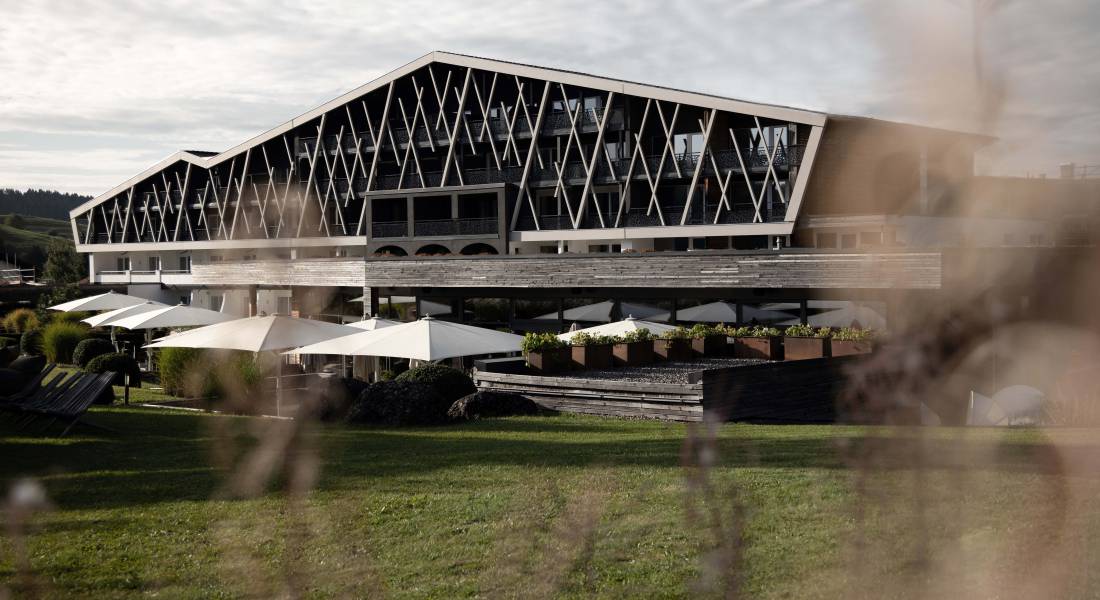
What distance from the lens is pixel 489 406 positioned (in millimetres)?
15375

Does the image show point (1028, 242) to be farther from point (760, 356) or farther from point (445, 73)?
point (445, 73)

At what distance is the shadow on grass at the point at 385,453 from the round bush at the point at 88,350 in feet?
46.4

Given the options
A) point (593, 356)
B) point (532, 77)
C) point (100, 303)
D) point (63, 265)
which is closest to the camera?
point (593, 356)

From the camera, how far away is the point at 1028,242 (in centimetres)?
122

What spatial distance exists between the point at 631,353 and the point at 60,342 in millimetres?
20378

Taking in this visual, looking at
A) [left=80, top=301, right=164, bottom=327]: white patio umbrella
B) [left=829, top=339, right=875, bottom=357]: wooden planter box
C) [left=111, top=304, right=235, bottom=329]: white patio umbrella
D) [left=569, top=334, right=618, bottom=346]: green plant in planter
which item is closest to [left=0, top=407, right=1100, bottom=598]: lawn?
[left=829, top=339, right=875, bottom=357]: wooden planter box

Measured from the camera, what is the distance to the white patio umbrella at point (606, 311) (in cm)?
2898

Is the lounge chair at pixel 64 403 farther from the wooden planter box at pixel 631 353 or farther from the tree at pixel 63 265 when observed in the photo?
the tree at pixel 63 265

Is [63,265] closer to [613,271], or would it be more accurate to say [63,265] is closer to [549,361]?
[613,271]

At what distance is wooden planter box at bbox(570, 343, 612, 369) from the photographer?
18547mm

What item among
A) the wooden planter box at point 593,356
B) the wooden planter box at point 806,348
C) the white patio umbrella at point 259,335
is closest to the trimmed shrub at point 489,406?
the wooden planter box at point 593,356

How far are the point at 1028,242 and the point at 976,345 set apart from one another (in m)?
0.24

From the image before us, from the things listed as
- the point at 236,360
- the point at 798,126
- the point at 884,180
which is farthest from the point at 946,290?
the point at 798,126

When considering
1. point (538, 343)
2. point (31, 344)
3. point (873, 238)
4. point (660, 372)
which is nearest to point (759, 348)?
point (660, 372)
